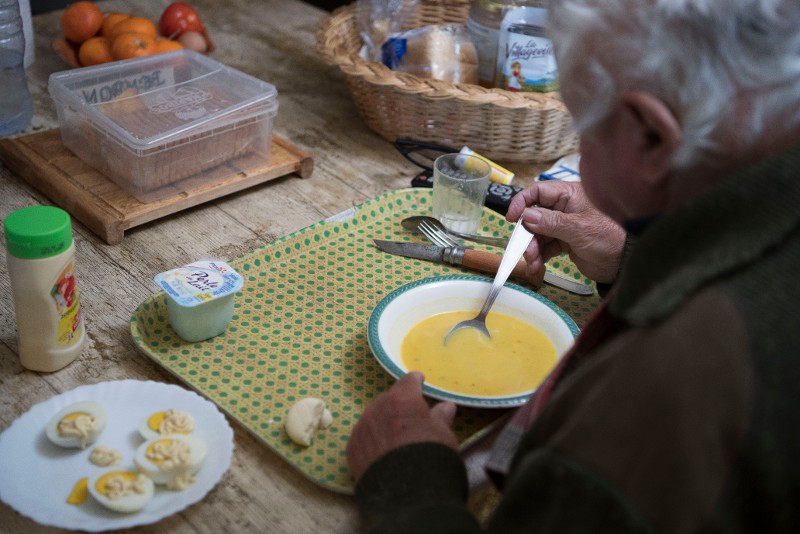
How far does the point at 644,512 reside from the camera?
54 centimetres

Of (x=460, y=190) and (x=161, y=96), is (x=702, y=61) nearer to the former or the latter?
(x=460, y=190)

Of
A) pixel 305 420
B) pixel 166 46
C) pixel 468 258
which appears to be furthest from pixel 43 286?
pixel 166 46

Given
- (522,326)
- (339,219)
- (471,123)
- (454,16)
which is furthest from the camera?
(454,16)

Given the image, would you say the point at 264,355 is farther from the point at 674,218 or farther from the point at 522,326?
the point at 674,218

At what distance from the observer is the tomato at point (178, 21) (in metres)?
1.81

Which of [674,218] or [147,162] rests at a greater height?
[674,218]

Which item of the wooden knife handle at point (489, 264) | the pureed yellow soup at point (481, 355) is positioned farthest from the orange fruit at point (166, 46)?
the pureed yellow soup at point (481, 355)

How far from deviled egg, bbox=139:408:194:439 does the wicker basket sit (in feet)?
2.50

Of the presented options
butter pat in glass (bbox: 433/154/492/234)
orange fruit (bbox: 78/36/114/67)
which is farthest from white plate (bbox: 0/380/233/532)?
orange fruit (bbox: 78/36/114/67)

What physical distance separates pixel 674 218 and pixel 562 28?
0.56ft

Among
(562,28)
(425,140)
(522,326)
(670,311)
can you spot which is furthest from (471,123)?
(670,311)

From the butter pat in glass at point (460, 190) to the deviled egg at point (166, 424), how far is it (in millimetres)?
572

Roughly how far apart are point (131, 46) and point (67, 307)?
86cm

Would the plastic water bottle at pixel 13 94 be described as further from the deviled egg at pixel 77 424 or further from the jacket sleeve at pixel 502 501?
the jacket sleeve at pixel 502 501
